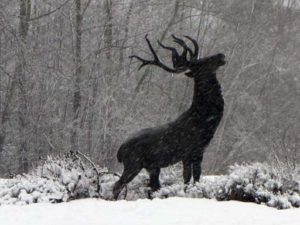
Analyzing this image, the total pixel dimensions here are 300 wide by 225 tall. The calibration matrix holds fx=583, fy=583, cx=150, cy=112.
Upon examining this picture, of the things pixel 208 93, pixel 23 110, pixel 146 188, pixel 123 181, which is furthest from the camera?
pixel 23 110

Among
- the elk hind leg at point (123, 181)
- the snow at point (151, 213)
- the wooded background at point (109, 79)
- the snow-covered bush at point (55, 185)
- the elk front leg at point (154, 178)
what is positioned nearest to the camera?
the snow at point (151, 213)

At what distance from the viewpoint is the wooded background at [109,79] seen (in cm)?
1747

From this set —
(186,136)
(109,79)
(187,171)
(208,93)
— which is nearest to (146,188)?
(187,171)

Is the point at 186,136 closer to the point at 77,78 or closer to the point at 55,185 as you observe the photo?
the point at 55,185

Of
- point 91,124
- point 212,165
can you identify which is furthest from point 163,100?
point 91,124

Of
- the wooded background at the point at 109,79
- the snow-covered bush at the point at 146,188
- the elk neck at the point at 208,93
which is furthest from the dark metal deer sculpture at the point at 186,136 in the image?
the wooded background at the point at 109,79

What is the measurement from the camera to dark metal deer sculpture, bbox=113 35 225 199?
823cm

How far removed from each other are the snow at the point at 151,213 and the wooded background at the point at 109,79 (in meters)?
7.09

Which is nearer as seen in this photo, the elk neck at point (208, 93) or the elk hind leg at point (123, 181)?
the elk neck at point (208, 93)

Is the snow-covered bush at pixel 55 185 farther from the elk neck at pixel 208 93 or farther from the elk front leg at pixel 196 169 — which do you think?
the elk neck at pixel 208 93

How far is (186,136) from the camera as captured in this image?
27.2ft

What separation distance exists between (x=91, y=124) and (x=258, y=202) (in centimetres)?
1083

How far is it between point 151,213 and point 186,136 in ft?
6.75

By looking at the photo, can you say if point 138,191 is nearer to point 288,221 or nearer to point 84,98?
point 288,221
